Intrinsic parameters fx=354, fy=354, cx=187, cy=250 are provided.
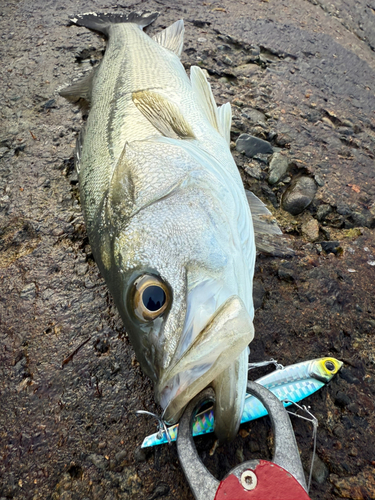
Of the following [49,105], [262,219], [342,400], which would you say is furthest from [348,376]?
[49,105]

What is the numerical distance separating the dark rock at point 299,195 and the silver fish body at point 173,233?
0.63 m

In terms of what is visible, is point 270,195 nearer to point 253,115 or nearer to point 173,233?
point 253,115

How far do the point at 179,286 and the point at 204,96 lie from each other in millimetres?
1783

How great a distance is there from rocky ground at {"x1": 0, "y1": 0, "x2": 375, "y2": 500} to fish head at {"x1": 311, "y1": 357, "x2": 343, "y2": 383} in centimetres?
7

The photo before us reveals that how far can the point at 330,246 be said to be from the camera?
2344 millimetres

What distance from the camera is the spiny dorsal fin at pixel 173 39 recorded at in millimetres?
3729

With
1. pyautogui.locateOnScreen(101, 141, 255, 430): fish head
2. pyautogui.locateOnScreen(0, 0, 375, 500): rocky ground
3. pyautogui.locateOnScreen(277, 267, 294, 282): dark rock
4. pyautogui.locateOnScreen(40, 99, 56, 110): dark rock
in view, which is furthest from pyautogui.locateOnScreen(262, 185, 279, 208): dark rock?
pyautogui.locateOnScreen(40, 99, 56, 110): dark rock

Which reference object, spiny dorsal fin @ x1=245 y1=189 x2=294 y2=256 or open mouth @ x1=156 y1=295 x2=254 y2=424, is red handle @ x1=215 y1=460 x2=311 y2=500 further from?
spiny dorsal fin @ x1=245 y1=189 x2=294 y2=256

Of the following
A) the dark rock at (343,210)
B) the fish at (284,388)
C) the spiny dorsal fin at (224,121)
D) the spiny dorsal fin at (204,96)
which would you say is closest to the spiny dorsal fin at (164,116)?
the spiny dorsal fin at (204,96)

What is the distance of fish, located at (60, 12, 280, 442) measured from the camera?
130cm

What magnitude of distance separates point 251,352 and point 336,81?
3399mm

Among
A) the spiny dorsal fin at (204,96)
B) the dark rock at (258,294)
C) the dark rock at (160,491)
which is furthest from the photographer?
the spiny dorsal fin at (204,96)

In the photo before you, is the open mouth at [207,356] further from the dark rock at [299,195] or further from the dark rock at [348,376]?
the dark rock at [299,195]

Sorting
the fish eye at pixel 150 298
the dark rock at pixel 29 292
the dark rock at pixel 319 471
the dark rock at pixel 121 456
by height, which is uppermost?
the fish eye at pixel 150 298
